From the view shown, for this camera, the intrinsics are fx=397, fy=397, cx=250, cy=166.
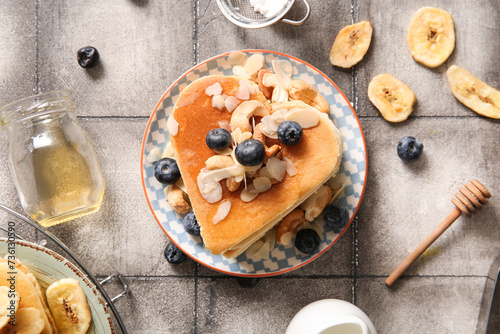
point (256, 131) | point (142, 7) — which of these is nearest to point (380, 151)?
point (256, 131)

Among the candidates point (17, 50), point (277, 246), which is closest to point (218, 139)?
point (277, 246)

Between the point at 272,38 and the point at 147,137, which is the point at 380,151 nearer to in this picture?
the point at 272,38

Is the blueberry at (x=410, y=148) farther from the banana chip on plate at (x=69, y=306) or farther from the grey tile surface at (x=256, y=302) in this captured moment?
the banana chip on plate at (x=69, y=306)

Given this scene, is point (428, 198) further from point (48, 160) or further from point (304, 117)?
point (48, 160)

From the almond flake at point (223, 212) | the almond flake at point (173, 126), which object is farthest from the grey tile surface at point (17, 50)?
the almond flake at point (223, 212)

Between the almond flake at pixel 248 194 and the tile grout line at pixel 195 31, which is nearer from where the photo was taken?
the almond flake at pixel 248 194
